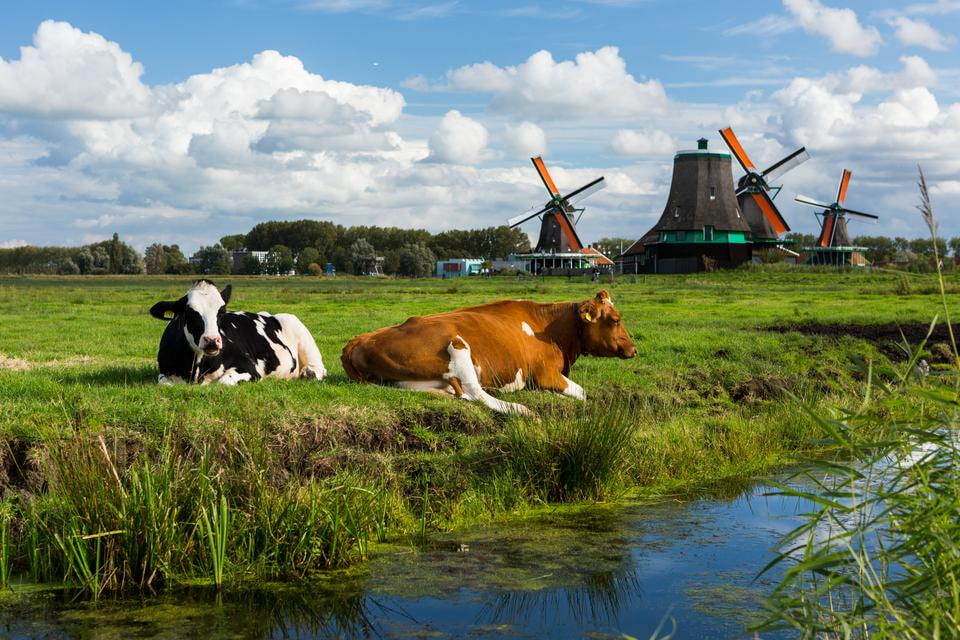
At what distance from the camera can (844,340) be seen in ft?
61.3

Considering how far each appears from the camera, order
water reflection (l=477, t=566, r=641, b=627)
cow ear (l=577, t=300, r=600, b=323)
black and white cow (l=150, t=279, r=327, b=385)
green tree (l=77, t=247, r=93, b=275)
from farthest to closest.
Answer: green tree (l=77, t=247, r=93, b=275), cow ear (l=577, t=300, r=600, b=323), black and white cow (l=150, t=279, r=327, b=385), water reflection (l=477, t=566, r=641, b=627)

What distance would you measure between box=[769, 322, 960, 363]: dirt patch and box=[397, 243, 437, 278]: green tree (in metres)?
114

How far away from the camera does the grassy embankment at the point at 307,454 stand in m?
6.65

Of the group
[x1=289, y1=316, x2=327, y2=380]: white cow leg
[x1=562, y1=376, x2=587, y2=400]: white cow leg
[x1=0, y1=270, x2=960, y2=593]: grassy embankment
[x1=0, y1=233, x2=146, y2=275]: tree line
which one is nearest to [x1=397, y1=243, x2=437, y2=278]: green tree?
[x1=0, y1=233, x2=146, y2=275]: tree line

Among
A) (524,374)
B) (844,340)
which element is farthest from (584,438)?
(844,340)

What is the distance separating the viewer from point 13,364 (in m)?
13.7

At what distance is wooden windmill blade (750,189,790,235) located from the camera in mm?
81125

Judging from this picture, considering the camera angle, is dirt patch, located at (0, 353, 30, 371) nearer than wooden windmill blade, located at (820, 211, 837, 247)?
Yes

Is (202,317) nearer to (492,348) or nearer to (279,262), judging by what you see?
(492,348)

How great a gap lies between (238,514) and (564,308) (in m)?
6.67

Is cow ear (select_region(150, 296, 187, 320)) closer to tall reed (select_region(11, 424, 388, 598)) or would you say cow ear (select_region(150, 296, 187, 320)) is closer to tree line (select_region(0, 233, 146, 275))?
tall reed (select_region(11, 424, 388, 598))

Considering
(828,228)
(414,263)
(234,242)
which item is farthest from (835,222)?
(234,242)

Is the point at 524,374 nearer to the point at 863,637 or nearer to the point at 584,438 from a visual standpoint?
the point at 584,438

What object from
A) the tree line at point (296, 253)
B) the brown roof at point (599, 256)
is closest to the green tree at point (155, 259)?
the tree line at point (296, 253)
